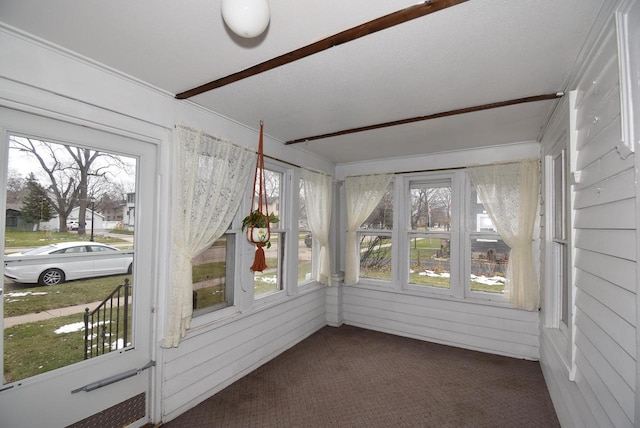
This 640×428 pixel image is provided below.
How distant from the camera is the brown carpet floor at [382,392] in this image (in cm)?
229

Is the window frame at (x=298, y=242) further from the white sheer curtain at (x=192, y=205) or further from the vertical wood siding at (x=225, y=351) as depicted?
the white sheer curtain at (x=192, y=205)

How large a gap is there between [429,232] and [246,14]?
11.8ft

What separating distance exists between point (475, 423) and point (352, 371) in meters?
1.17

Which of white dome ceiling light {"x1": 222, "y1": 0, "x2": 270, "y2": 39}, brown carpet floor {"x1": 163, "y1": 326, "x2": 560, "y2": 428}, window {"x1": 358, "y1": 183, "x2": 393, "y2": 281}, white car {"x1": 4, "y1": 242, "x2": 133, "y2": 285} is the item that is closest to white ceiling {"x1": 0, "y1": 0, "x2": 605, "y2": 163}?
white dome ceiling light {"x1": 222, "y1": 0, "x2": 270, "y2": 39}

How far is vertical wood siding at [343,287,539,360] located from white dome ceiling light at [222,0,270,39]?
12.3ft

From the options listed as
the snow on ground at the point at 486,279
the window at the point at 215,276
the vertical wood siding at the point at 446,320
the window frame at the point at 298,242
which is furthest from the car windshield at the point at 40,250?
the snow on ground at the point at 486,279

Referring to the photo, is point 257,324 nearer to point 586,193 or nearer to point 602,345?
point 602,345

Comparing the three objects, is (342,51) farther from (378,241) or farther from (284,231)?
(378,241)

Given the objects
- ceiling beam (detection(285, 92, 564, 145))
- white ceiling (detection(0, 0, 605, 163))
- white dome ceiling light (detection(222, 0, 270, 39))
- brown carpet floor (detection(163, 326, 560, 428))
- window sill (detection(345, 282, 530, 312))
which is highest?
white ceiling (detection(0, 0, 605, 163))

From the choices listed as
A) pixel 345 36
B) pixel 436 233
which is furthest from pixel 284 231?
pixel 345 36

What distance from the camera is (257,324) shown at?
10.1ft

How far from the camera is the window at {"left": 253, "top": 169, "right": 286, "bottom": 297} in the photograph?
3355mm

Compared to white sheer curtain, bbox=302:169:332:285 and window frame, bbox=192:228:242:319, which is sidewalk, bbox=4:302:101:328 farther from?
white sheer curtain, bbox=302:169:332:285

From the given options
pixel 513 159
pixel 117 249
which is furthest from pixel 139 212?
pixel 513 159
